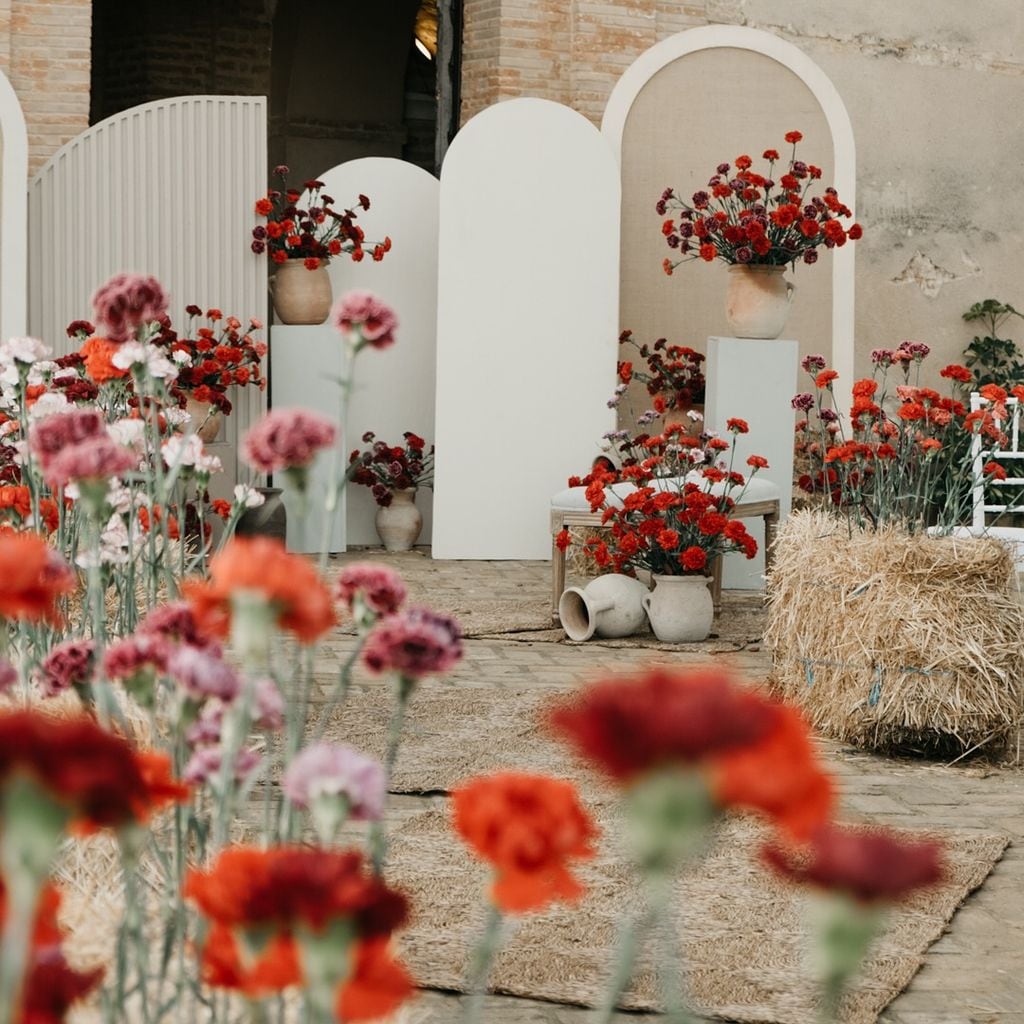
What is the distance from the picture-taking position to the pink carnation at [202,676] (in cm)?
133

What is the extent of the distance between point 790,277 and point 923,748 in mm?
4749

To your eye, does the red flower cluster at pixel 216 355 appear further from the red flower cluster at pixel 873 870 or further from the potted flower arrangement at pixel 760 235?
the red flower cluster at pixel 873 870

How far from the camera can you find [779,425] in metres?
7.59

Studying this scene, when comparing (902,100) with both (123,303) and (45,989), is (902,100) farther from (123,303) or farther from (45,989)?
(45,989)

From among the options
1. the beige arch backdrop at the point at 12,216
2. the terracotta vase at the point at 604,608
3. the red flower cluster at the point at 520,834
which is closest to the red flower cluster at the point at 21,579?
the red flower cluster at the point at 520,834

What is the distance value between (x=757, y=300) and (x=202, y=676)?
6.44m

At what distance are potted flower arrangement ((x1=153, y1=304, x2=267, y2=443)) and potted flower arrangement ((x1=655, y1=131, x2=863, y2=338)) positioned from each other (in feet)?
6.55

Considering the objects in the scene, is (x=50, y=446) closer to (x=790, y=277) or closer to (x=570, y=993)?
(x=570, y=993)

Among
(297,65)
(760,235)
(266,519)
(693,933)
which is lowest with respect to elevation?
(693,933)

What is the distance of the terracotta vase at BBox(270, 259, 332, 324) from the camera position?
324 inches

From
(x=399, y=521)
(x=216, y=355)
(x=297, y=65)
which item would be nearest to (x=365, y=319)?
(x=216, y=355)

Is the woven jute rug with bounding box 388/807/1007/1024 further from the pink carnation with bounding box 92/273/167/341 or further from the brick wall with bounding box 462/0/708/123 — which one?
the brick wall with bounding box 462/0/708/123

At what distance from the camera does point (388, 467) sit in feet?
27.6

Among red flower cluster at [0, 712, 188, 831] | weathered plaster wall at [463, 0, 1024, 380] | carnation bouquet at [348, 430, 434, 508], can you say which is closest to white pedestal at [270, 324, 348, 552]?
carnation bouquet at [348, 430, 434, 508]
